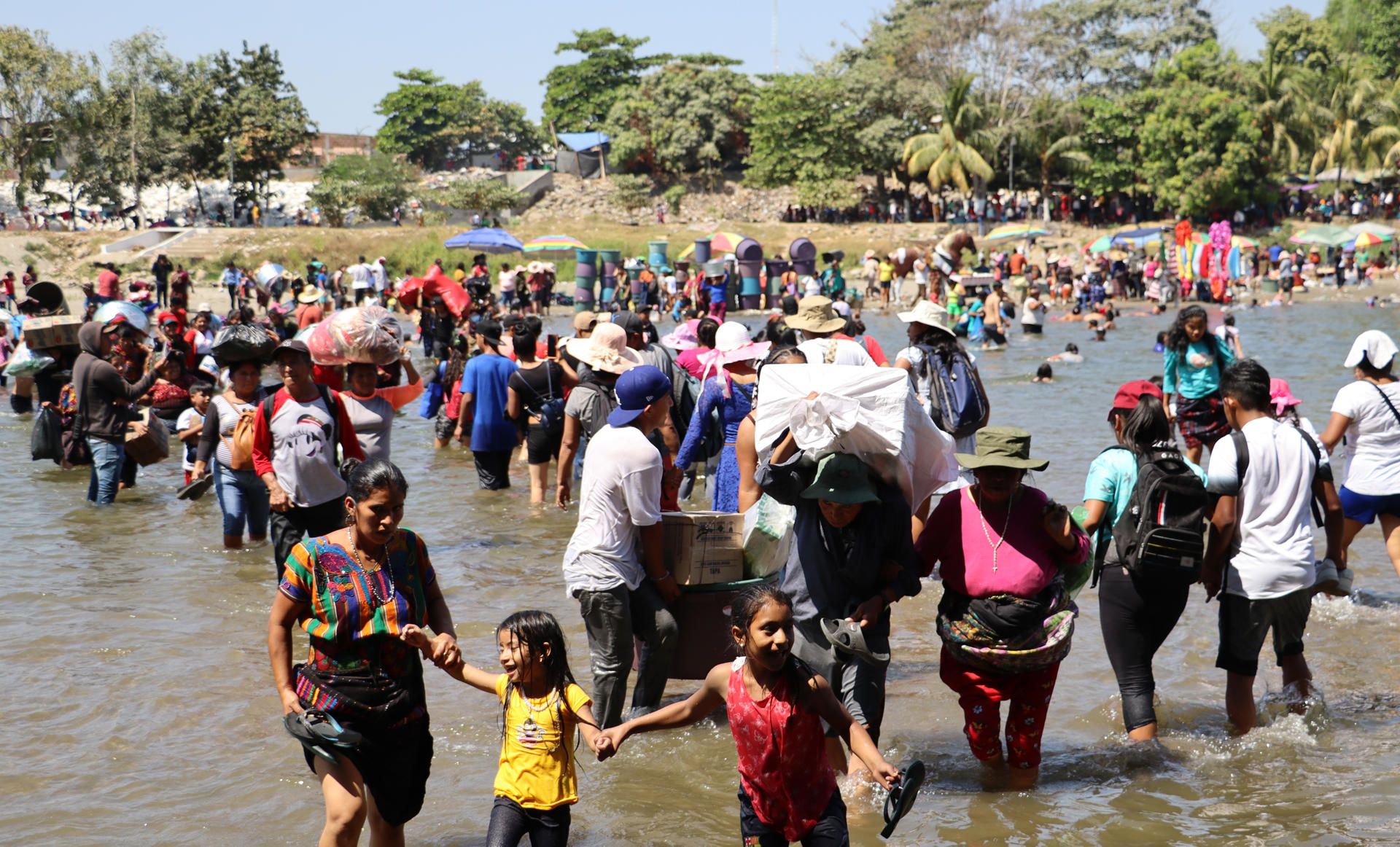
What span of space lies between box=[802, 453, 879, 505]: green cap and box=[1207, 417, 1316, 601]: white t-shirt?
153cm

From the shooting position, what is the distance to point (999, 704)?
4.71 meters

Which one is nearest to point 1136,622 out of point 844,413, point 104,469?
point 844,413

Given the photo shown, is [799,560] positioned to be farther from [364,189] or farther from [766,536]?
[364,189]

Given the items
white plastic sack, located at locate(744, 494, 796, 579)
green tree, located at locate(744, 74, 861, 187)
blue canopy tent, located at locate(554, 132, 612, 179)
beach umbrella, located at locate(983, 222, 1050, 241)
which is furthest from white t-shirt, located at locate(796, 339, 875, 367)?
blue canopy tent, located at locate(554, 132, 612, 179)

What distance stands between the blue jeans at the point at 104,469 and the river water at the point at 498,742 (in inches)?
33.8

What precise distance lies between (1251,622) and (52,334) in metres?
9.33

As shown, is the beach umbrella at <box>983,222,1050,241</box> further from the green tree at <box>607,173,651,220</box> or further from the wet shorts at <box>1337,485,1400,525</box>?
the wet shorts at <box>1337,485,1400,525</box>

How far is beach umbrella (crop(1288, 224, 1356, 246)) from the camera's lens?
40.2 metres

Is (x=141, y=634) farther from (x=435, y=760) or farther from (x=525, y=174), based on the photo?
(x=525, y=174)

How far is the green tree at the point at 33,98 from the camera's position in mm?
49188

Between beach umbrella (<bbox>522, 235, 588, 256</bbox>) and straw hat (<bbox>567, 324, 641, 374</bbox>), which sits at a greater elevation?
beach umbrella (<bbox>522, 235, 588, 256</bbox>)

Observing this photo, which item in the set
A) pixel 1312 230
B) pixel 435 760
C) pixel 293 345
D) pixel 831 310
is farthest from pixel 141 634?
pixel 1312 230

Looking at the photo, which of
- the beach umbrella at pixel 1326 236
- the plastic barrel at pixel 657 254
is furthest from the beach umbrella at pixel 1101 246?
the plastic barrel at pixel 657 254

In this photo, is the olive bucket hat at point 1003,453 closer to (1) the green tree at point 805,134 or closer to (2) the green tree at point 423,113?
(1) the green tree at point 805,134
